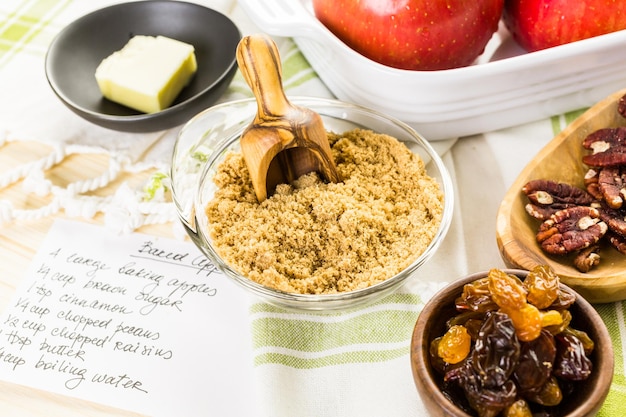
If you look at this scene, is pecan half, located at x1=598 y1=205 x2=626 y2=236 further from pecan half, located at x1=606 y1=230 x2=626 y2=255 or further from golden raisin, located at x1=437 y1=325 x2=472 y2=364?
golden raisin, located at x1=437 y1=325 x2=472 y2=364

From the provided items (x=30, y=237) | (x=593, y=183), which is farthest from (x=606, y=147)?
(x=30, y=237)

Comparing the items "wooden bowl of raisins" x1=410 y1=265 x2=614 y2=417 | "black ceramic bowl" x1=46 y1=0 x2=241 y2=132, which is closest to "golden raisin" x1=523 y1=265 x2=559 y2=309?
"wooden bowl of raisins" x1=410 y1=265 x2=614 y2=417

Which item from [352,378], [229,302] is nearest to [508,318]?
[352,378]

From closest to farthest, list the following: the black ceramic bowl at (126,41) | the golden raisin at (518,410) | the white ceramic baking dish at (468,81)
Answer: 1. the golden raisin at (518,410)
2. the white ceramic baking dish at (468,81)
3. the black ceramic bowl at (126,41)

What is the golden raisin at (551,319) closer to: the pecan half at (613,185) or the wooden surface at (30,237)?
the pecan half at (613,185)

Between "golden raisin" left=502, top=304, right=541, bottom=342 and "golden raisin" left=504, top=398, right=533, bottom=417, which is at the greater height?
"golden raisin" left=502, top=304, right=541, bottom=342

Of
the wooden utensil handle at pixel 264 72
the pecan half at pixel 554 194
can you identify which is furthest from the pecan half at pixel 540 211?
the wooden utensil handle at pixel 264 72

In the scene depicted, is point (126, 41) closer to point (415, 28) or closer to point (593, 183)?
point (415, 28)
